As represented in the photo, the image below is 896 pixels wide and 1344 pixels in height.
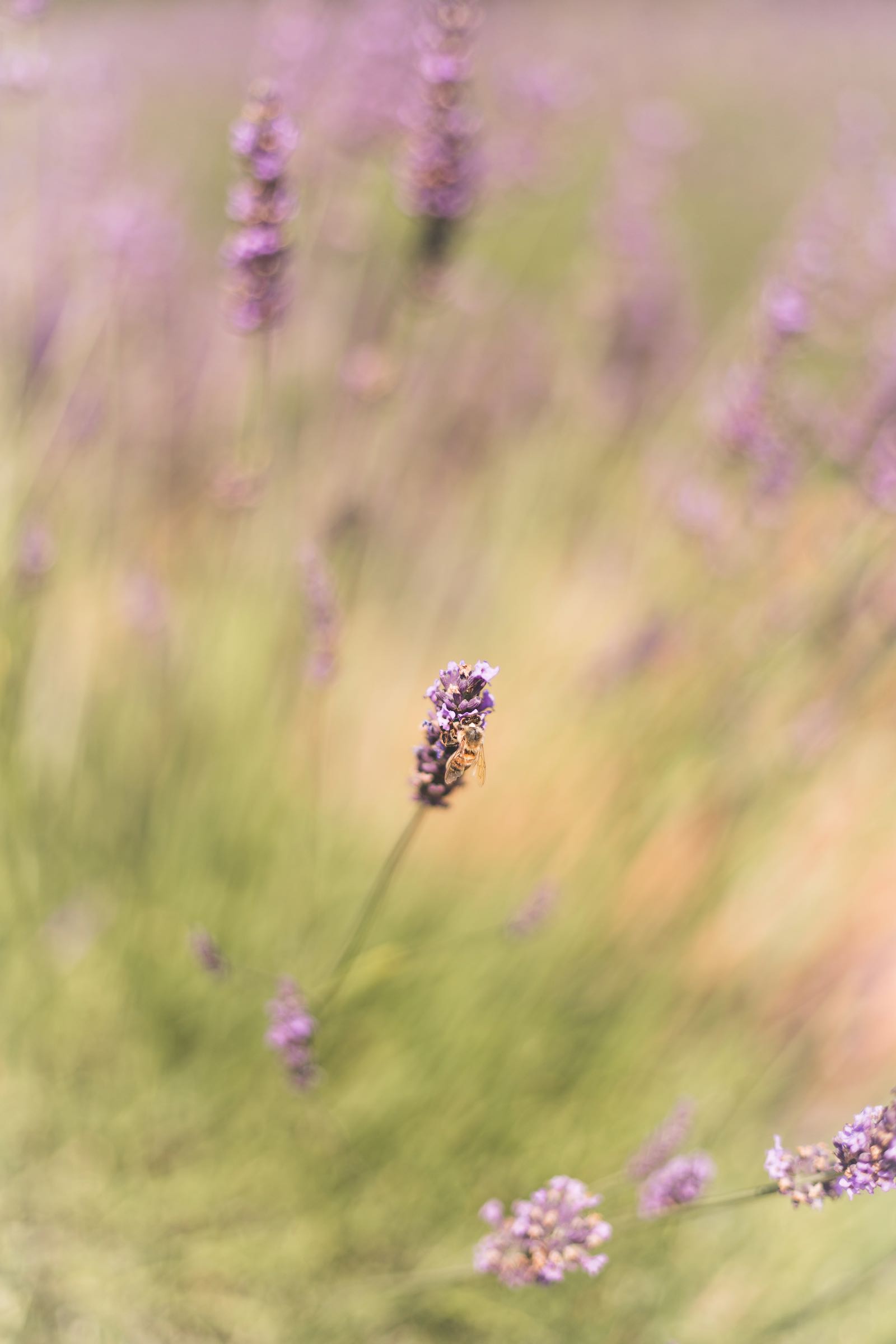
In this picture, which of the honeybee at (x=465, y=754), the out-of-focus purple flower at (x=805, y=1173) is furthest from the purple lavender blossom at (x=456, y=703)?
the out-of-focus purple flower at (x=805, y=1173)

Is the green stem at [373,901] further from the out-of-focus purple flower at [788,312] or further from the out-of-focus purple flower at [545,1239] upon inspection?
the out-of-focus purple flower at [788,312]

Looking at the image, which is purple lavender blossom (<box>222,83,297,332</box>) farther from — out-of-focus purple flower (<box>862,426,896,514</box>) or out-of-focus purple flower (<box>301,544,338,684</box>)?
out-of-focus purple flower (<box>862,426,896,514</box>)

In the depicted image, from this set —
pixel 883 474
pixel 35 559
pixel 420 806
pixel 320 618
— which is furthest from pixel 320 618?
pixel 883 474

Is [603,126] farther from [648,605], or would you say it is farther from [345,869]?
[345,869]

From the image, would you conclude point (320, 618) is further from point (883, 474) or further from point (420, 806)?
point (883, 474)

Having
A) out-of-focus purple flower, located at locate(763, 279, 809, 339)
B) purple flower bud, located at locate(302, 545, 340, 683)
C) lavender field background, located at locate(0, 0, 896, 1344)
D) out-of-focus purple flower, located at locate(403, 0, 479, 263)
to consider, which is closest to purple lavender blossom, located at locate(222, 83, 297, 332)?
lavender field background, located at locate(0, 0, 896, 1344)

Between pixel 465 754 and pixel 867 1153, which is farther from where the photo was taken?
pixel 465 754
